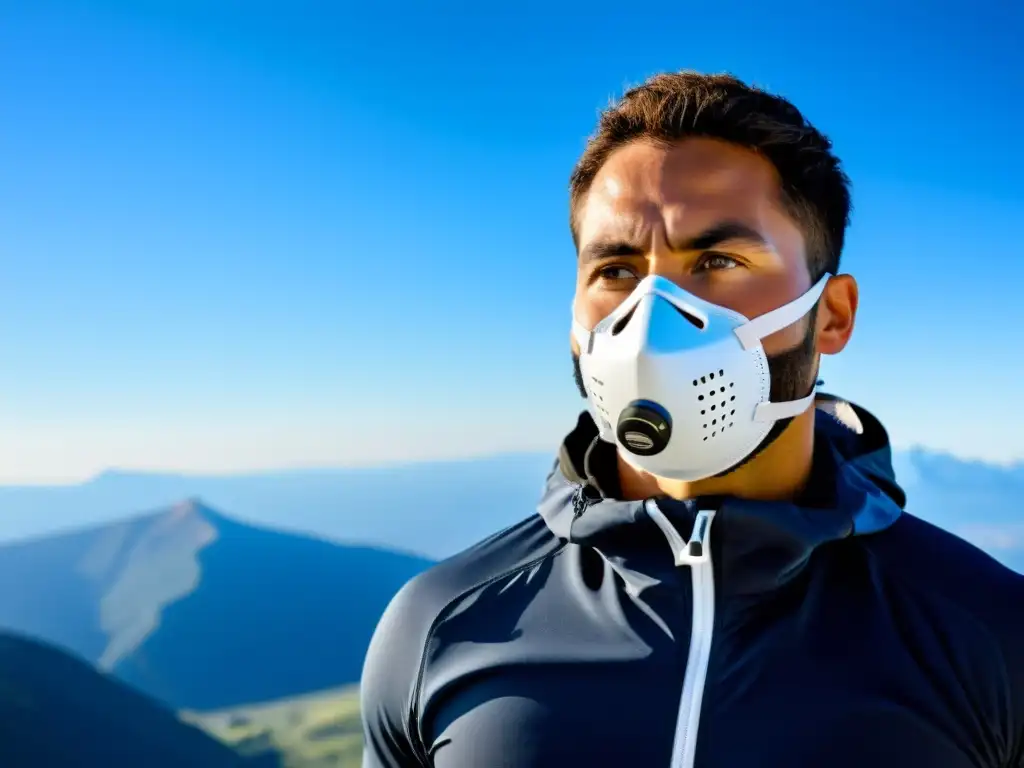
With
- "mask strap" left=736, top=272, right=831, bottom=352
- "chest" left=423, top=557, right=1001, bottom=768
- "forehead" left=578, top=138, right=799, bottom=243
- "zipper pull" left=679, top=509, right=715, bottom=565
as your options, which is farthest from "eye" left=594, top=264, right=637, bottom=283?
"chest" left=423, top=557, right=1001, bottom=768

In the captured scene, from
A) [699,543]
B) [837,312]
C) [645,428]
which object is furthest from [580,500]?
[837,312]

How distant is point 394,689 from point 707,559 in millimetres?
1052

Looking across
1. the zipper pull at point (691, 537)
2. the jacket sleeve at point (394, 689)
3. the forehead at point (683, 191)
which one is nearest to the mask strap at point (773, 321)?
the forehead at point (683, 191)

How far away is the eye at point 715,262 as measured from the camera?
2701mm

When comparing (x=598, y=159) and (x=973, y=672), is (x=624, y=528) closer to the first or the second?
(x=973, y=672)

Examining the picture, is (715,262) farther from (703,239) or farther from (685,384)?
(685,384)

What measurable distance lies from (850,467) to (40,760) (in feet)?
157

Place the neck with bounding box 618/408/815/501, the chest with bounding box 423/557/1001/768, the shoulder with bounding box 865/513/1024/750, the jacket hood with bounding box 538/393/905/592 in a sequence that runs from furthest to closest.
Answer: the neck with bounding box 618/408/815/501, the jacket hood with bounding box 538/393/905/592, the shoulder with bounding box 865/513/1024/750, the chest with bounding box 423/557/1001/768

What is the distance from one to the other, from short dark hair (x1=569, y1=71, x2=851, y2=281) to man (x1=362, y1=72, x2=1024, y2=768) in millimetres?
11

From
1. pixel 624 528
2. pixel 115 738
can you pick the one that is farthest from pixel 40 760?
pixel 624 528

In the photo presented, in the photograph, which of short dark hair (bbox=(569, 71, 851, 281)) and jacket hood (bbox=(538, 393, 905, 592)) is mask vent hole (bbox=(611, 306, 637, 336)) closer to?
jacket hood (bbox=(538, 393, 905, 592))

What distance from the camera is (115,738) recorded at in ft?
147

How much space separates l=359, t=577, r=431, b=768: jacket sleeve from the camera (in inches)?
100

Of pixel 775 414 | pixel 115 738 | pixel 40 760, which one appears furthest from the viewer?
pixel 115 738
